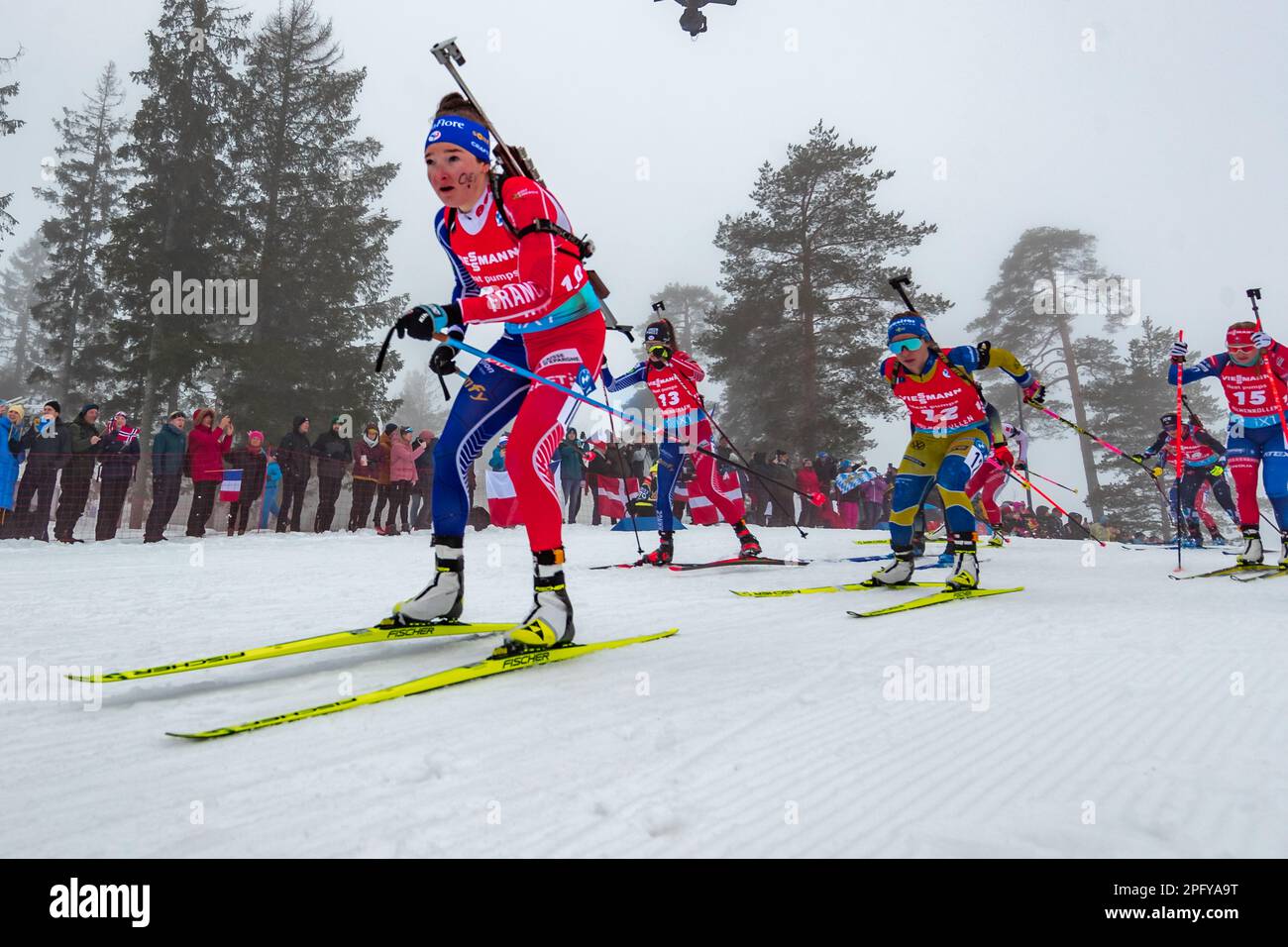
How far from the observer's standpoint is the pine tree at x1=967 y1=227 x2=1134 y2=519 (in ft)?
126

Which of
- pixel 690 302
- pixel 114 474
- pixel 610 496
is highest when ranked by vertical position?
pixel 690 302

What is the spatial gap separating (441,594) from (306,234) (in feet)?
72.7

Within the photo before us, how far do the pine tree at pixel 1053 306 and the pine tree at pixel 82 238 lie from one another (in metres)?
39.8

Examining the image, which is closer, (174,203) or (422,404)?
(174,203)

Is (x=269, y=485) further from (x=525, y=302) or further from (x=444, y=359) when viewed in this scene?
(x=525, y=302)

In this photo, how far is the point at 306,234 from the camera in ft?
72.5

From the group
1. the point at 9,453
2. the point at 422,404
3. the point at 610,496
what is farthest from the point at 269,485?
the point at 422,404

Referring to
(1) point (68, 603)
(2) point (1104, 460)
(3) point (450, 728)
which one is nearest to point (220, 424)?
(1) point (68, 603)

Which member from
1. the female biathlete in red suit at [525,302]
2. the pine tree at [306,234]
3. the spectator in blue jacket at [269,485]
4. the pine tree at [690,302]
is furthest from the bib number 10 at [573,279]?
the pine tree at [690,302]

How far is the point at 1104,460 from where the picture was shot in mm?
37562

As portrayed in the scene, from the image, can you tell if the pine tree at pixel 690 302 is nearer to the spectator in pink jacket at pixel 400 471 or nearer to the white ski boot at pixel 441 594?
the spectator in pink jacket at pixel 400 471

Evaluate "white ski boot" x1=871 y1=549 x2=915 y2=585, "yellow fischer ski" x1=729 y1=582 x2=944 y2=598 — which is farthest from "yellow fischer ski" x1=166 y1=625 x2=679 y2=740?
"white ski boot" x1=871 y1=549 x2=915 y2=585

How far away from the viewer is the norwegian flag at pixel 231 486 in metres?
11.9
